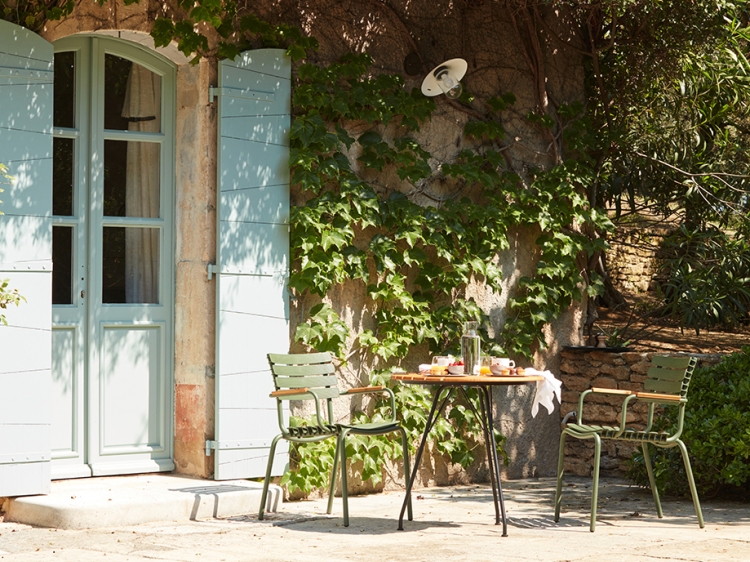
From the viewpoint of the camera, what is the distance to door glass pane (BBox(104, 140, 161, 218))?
18.9 ft

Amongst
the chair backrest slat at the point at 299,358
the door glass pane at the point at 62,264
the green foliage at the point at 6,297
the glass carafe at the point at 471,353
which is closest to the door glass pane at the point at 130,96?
the door glass pane at the point at 62,264

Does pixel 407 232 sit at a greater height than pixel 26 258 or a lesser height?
greater

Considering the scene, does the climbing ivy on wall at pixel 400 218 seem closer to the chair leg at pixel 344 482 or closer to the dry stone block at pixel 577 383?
the dry stone block at pixel 577 383

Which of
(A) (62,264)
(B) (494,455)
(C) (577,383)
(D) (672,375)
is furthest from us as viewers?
(C) (577,383)

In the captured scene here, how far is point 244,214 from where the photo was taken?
5.76 m

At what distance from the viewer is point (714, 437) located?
18.6ft

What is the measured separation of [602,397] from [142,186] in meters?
3.33

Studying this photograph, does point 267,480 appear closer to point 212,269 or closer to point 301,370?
point 301,370

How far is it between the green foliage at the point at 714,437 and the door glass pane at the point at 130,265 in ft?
10.0

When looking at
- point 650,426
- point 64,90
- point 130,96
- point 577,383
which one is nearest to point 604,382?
point 577,383

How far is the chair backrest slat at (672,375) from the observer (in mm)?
5285

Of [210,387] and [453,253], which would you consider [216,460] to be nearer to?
[210,387]

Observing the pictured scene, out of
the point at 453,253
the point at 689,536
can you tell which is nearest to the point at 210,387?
the point at 453,253

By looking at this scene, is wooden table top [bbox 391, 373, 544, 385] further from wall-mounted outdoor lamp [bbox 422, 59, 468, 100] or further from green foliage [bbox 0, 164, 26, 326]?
wall-mounted outdoor lamp [bbox 422, 59, 468, 100]
